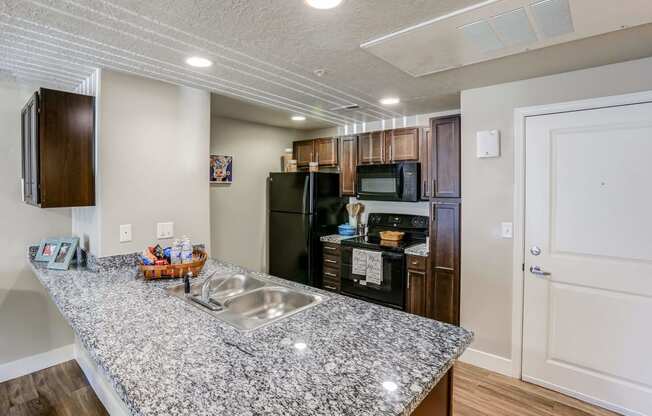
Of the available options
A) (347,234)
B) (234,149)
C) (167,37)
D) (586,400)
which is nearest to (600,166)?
(586,400)

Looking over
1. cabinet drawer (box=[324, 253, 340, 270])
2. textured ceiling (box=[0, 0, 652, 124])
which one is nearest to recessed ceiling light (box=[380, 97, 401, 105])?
textured ceiling (box=[0, 0, 652, 124])

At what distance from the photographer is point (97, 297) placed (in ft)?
5.77

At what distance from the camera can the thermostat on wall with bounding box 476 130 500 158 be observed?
258 centimetres

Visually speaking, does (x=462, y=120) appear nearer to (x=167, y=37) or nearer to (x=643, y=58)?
(x=643, y=58)

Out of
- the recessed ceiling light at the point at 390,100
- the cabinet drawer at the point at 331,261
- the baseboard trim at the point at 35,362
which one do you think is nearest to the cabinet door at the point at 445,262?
the recessed ceiling light at the point at 390,100

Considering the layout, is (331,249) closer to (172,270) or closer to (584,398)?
(172,270)

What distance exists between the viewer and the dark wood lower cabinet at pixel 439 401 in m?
1.22

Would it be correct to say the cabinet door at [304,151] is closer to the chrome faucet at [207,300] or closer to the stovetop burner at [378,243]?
the stovetop burner at [378,243]

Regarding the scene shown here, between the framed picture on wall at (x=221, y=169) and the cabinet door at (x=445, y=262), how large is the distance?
230 cm

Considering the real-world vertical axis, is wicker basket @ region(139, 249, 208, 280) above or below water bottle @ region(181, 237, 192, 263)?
below

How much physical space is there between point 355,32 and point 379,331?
1.40 metres

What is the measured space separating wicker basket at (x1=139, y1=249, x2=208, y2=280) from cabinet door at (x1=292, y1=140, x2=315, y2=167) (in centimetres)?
236

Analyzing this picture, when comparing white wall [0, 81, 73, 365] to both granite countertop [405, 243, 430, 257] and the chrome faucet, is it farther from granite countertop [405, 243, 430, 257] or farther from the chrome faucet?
granite countertop [405, 243, 430, 257]

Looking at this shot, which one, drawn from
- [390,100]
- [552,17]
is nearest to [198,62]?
[390,100]
